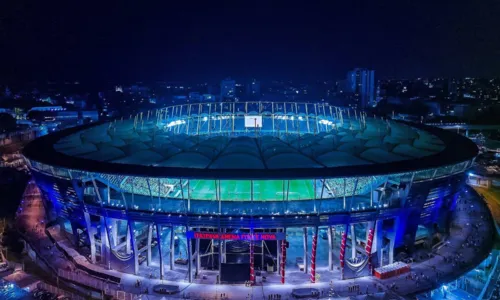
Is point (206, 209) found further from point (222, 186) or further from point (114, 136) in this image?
point (114, 136)

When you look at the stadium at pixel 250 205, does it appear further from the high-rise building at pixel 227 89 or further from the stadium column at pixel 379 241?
the high-rise building at pixel 227 89

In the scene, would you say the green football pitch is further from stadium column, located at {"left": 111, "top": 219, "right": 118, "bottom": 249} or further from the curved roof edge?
stadium column, located at {"left": 111, "top": 219, "right": 118, "bottom": 249}

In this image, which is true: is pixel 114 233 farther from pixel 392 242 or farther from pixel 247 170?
pixel 392 242

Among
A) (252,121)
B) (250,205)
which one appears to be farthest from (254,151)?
(252,121)

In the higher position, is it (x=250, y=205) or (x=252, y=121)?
(x=252, y=121)

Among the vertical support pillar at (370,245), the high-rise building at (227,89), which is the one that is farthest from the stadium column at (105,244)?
the high-rise building at (227,89)

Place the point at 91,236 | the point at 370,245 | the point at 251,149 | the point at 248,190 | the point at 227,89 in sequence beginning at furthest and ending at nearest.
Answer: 1. the point at 227,89
2. the point at 251,149
3. the point at 248,190
4. the point at 91,236
5. the point at 370,245

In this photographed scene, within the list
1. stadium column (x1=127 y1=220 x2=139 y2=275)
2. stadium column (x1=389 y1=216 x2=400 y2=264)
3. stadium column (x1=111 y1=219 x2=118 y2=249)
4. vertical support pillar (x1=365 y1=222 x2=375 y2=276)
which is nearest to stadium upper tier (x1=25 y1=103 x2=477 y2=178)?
stadium column (x1=127 y1=220 x2=139 y2=275)
